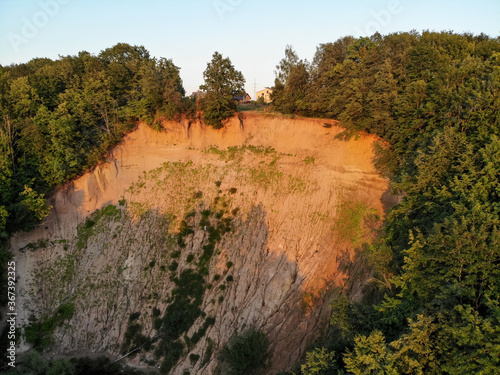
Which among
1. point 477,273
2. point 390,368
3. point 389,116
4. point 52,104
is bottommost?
point 390,368

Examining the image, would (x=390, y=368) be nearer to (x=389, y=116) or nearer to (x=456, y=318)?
(x=456, y=318)

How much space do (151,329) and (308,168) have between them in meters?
19.8

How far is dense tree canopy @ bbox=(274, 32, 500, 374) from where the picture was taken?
13.9m

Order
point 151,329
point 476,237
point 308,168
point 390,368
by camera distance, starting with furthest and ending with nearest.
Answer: point 308,168 < point 151,329 < point 476,237 < point 390,368

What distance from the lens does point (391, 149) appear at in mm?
29344

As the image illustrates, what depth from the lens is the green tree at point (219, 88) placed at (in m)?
34.2

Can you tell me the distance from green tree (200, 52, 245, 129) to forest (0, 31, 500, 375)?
0.32 metres

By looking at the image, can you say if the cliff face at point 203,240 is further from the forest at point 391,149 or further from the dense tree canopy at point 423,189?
the dense tree canopy at point 423,189

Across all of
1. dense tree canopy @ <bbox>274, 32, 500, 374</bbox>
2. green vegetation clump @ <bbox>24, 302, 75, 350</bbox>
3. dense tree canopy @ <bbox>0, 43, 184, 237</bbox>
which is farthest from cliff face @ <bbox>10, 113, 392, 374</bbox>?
dense tree canopy @ <bbox>274, 32, 500, 374</bbox>

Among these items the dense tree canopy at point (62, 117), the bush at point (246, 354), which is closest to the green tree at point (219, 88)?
the dense tree canopy at point (62, 117)

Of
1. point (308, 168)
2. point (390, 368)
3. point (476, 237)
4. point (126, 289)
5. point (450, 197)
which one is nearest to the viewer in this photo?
point (390, 368)

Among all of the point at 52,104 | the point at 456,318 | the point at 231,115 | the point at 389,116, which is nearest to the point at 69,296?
the point at 52,104

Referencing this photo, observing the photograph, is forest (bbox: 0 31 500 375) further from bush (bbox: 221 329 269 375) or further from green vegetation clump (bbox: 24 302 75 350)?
green vegetation clump (bbox: 24 302 75 350)

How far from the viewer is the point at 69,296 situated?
29.4 meters
